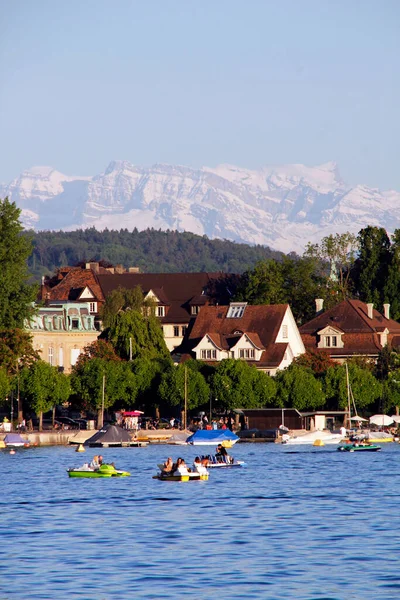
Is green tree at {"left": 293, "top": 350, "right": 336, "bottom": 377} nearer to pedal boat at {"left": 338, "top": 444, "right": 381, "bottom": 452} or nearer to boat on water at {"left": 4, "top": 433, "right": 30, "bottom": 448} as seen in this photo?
pedal boat at {"left": 338, "top": 444, "right": 381, "bottom": 452}

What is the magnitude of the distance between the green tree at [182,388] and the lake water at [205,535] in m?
44.6

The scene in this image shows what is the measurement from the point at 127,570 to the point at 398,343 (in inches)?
4908

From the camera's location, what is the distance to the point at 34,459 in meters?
106

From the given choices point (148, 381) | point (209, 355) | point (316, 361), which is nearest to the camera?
point (148, 381)

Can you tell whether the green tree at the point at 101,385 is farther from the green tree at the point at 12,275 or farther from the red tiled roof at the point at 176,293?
the red tiled roof at the point at 176,293

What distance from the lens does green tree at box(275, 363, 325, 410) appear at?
142m

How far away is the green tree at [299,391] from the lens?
5605 inches

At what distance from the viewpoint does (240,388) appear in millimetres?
140750

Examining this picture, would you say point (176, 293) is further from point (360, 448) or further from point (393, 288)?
point (360, 448)

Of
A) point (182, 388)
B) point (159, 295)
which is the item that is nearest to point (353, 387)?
point (182, 388)

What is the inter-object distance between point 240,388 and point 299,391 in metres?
6.25

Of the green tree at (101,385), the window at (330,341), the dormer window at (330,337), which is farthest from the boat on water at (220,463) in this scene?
the window at (330,341)

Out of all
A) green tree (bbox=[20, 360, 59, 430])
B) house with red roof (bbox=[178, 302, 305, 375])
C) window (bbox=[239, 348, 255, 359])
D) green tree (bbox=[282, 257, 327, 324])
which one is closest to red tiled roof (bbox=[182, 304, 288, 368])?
house with red roof (bbox=[178, 302, 305, 375])

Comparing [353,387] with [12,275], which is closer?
[12,275]
